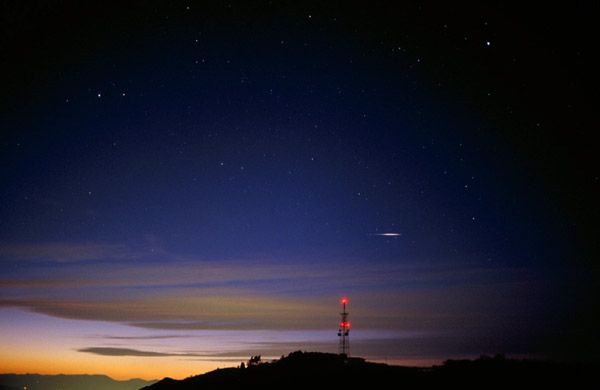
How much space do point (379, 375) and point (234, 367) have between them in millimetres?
17030

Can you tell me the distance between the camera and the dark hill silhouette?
2794cm

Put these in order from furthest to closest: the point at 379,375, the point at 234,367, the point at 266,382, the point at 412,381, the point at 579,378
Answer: the point at 234,367
the point at 266,382
the point at 379,375
the point at 412,381
the point at 579,378

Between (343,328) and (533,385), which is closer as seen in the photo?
(533,385)

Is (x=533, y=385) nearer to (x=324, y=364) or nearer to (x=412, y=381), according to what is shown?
(x=412, y=381)

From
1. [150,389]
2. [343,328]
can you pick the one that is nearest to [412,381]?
[343,328]

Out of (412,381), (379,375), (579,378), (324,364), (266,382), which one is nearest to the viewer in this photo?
(579,378)

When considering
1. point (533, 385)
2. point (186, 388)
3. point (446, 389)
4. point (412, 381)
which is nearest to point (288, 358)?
point (186, 388)

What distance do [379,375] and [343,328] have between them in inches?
386

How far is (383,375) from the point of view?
1284 inches

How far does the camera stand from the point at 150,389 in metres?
44.4

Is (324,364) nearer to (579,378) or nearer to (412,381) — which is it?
(412,381)

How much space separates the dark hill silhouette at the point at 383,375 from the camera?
27936mm

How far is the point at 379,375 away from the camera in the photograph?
32625 millimetres

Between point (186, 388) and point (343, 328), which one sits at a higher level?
point (343, 328)
